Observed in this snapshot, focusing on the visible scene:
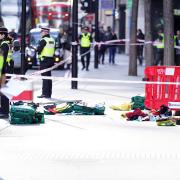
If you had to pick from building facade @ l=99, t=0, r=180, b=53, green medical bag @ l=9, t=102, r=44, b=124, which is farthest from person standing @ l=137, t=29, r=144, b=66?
green medical bag @ l=9, t=102, r=44, b=124

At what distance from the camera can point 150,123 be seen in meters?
14.9

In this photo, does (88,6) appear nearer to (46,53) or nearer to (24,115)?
(46,53)

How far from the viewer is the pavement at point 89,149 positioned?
964 centimetres

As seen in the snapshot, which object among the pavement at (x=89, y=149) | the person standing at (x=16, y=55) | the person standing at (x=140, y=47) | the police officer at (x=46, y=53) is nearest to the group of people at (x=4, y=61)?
the pavement at (x=89, y=149)

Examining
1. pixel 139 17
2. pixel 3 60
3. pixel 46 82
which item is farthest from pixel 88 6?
pixel 139 17

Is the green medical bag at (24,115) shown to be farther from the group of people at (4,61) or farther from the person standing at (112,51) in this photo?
the person standing at (112,51)

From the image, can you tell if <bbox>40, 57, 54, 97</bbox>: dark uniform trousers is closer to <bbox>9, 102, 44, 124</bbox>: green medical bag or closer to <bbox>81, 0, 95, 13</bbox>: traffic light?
<bbox>9, 102, 44, 124</bbox>: green medical bag

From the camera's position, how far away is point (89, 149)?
455 inches

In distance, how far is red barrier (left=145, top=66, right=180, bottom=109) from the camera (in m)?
16.2

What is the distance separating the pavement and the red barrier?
0.82 m

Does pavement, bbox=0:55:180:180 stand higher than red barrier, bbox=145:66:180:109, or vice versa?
red barrier, bbox=145:66:180:109

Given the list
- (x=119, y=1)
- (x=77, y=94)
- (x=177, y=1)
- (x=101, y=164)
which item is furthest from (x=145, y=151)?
(x=119, y=1)

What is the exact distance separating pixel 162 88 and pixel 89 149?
5242mm

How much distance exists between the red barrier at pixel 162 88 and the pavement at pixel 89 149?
0.82 m
